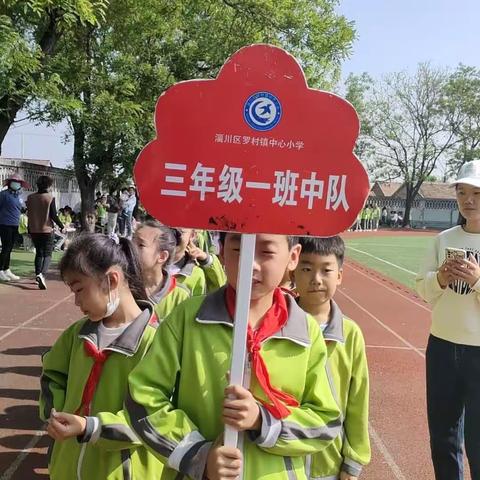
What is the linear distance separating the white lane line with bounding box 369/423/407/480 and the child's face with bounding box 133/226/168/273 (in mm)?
2031

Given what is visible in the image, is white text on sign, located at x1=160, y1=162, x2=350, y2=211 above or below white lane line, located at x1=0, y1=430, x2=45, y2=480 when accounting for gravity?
above

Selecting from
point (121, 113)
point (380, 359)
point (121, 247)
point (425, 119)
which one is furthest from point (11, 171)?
point (425, 119)

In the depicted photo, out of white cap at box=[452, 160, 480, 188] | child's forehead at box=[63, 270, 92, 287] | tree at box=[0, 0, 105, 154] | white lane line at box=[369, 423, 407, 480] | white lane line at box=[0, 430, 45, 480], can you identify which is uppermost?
tree at box=[0, 0, 105, 154]

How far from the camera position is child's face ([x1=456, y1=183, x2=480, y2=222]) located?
2818 mm

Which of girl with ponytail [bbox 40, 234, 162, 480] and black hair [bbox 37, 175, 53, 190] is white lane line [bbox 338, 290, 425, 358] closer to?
girl with ponytail [bbox 40, 234, 162, 480]

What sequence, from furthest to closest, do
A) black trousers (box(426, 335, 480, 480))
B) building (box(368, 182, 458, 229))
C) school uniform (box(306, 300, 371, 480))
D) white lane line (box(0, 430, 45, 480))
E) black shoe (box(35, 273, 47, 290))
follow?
1. building (box(368, 182, 458, 229))
2. black shoe (box(35, 273, 47, 290))
3. white lane line (box(0, 430, 45, 480))
4. black trousers (box(426, 335, 480, 480))
5. school uniform (box(306, 300, 371, 480))

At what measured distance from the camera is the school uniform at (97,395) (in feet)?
6.80

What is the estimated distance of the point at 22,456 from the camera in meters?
3.69

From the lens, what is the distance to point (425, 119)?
44125 millimetres

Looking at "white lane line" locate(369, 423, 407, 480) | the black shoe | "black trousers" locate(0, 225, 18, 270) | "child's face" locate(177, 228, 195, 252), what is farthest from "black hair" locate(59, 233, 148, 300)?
"black trousers" locate(0, 225, 18, 270)

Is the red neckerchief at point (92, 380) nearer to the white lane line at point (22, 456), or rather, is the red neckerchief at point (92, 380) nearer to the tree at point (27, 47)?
the white lane line at point (22, 456)

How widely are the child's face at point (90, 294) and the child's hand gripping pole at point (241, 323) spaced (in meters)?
0.77

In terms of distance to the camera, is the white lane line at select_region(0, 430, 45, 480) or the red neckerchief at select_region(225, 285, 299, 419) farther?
the white lane line at select_region(0, 430, 45, 480)

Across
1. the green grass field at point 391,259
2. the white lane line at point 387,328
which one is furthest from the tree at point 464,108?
the white lane line at point 387,328
